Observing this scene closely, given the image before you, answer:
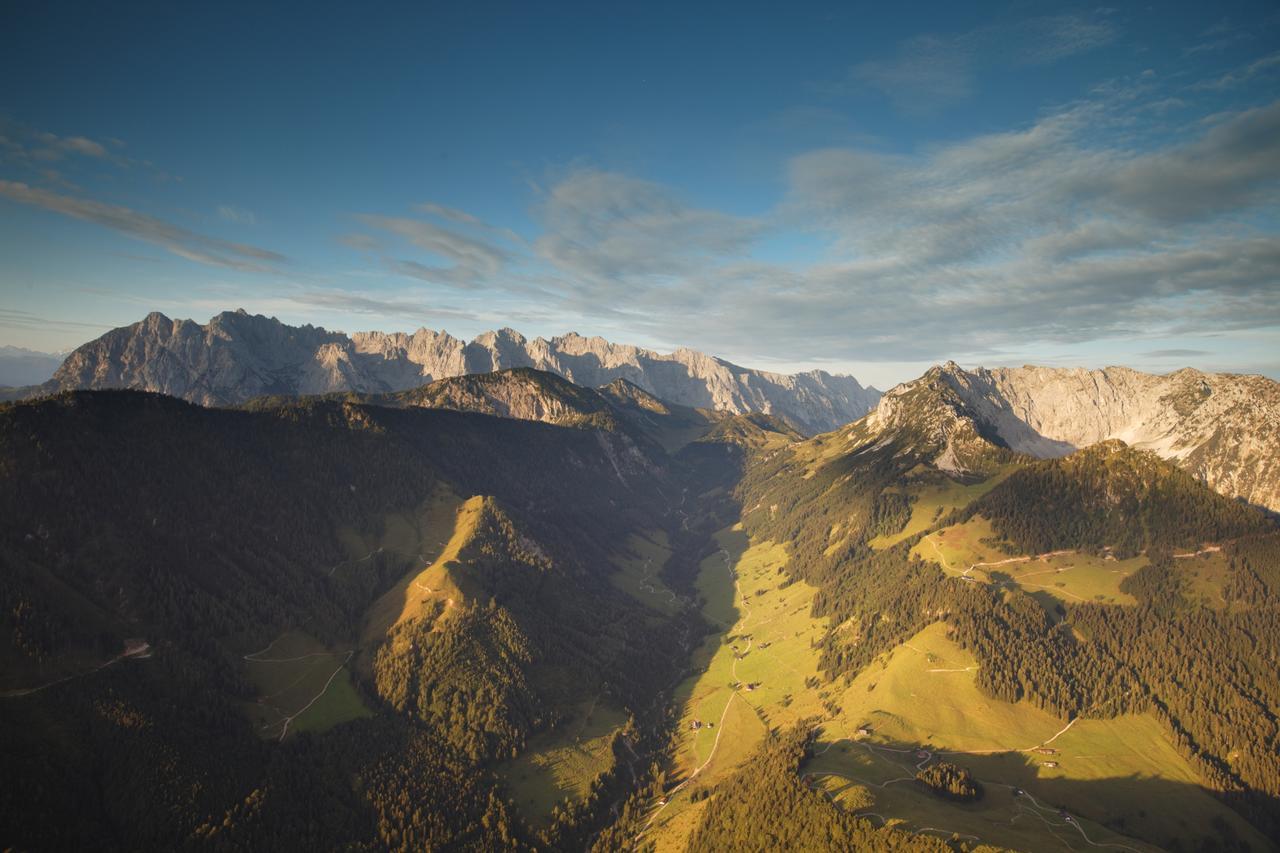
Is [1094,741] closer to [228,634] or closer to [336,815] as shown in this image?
[336,815]

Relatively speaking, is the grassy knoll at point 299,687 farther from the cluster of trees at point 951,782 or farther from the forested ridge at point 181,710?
the cluster of trees at point 951,782

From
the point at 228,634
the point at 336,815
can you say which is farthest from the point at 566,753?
the point at 228,634

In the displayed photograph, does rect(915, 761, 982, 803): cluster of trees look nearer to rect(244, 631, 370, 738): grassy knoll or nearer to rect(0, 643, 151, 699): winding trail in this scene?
rect(244, 631, 370, 738): grassy knoll

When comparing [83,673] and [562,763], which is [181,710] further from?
[562,763]

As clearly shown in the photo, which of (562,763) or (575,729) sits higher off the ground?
(575,729)

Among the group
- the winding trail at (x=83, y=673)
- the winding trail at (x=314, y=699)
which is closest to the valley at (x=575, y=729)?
the winding trail at (x=314, y=699)

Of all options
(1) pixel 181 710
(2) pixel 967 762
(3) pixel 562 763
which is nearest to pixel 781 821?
(2) pixel 967 762

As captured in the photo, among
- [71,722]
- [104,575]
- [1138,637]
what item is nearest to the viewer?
[71,722]
